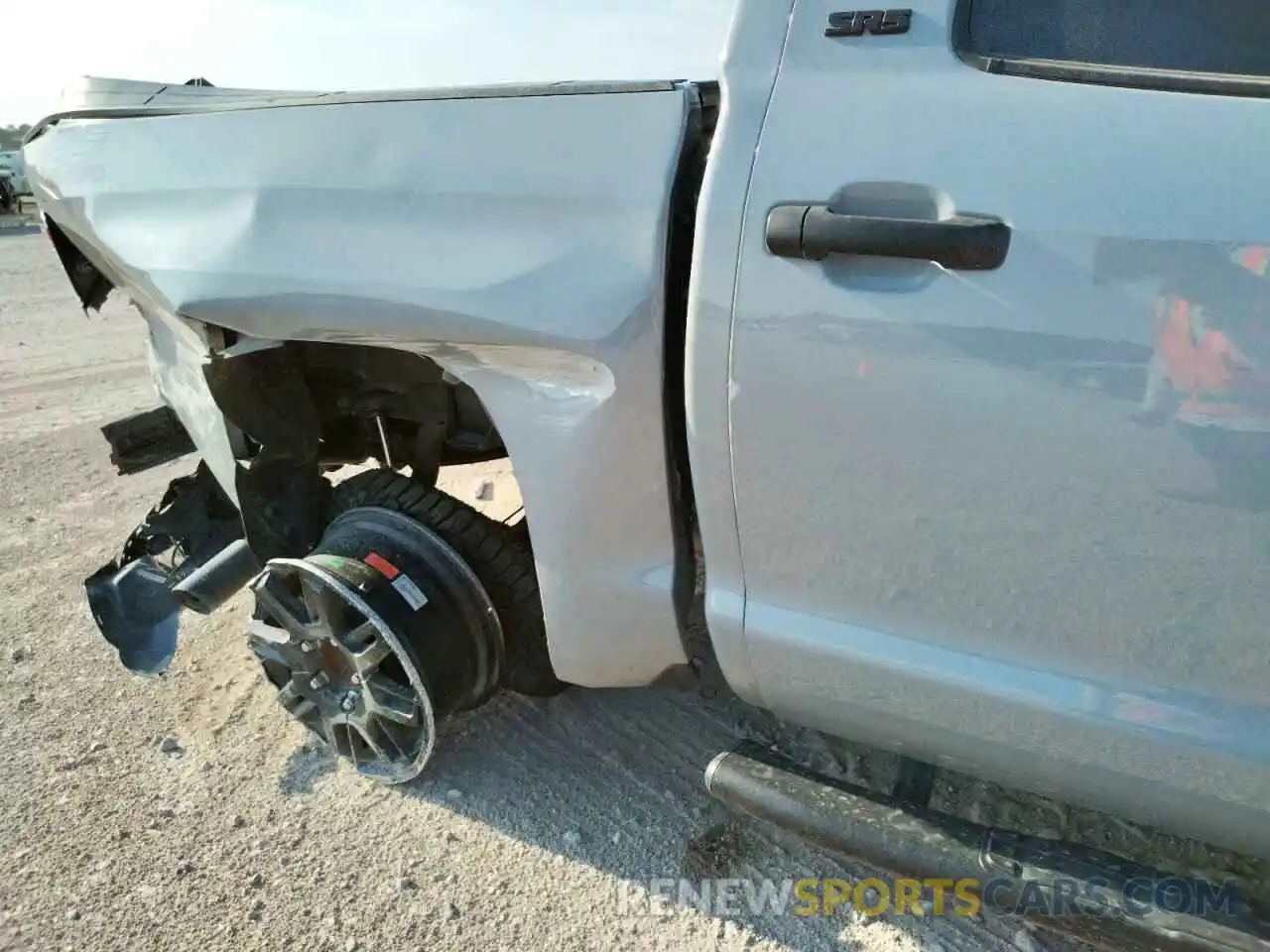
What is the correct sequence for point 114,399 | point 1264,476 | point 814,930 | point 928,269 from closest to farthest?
point 1264,476
point 928,269
point 814,930
point 114,399

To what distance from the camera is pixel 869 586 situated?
1.74 metres

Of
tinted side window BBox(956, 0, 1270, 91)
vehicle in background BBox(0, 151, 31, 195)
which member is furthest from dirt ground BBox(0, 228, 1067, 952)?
vehicle in background BBox(0, 151, 31, 195)

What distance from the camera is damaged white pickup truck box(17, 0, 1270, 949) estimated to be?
4.72 ft

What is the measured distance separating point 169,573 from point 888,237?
8.55ft

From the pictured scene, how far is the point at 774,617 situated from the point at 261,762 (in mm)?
1705

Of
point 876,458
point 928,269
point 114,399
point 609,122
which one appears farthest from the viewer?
point 114,399

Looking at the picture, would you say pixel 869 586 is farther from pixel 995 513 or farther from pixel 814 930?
pixel 814 930

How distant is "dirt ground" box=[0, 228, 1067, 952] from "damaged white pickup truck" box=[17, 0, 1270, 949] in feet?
1.30

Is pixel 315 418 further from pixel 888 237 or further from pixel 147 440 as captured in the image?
pixel 888 237

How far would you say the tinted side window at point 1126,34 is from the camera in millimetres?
1479

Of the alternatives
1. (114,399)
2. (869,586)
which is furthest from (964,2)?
(114,399)

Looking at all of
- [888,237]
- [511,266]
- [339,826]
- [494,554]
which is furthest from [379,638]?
[888,237]

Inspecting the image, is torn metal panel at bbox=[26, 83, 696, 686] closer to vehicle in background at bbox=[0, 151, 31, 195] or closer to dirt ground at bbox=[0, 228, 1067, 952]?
dirt ground at bbox=[0, 228, 1067, 952]

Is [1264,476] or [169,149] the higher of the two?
[169,149]
